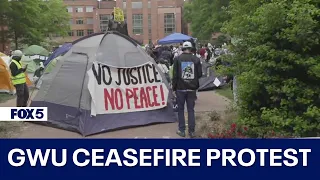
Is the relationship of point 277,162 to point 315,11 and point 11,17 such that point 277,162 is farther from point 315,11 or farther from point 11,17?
point 11,17

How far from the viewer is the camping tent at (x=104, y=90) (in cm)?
833

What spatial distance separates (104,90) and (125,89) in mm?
489

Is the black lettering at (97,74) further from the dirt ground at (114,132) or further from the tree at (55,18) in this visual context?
the tree at (55,18)

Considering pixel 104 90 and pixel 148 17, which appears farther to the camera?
pixel 148 17

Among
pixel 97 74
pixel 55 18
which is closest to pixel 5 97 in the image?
pixel 97 74

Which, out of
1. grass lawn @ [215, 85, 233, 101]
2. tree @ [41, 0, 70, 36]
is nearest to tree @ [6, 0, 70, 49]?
tree @ [41, 0, 70, 36]

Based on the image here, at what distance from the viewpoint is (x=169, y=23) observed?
9238 centimetres

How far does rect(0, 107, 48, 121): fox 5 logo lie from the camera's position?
21.5 feet

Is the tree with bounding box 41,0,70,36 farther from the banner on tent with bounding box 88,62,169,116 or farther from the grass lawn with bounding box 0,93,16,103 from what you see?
the banner on tent with bounding box 88,62,169,116

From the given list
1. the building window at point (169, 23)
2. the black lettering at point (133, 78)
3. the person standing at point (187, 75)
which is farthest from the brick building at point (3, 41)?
the building window at point (169, 23)

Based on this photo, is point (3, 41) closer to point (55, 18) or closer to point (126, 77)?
point (55, 18)

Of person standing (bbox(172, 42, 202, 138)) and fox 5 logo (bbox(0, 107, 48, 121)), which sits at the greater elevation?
person standing (bbox(172, 42, 202, 138))

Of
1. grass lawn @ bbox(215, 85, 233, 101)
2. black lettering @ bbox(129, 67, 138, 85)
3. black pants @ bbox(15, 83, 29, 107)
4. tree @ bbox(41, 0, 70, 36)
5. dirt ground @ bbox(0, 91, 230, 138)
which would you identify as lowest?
grass lawn @ bbox(215, 85, 233, 101)

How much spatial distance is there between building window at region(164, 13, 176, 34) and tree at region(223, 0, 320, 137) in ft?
285
